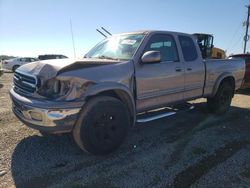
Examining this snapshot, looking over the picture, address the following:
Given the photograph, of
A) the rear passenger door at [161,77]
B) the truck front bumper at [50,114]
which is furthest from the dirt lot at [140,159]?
the rear passenger door at [161,77]

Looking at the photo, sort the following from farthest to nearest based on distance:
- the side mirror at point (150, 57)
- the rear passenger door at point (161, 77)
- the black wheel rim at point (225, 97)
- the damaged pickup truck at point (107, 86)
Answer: the black wheel rim at point (225, 97), the rear passenger door at point (161, 77), the side mirror at point (150, 57), the damaged pickup truck at point (107, 86)

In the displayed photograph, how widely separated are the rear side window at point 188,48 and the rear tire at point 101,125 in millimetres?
2073

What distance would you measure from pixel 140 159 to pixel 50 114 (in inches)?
58.7

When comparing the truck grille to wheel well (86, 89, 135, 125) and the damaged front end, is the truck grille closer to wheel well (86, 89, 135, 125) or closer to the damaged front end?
the damaged front end

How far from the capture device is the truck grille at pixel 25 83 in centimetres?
376

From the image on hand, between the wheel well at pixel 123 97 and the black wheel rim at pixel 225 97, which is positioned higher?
the wheel well at pixel 123 97

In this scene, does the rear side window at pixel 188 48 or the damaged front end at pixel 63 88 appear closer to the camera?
the damaged front end at pixel 63 88

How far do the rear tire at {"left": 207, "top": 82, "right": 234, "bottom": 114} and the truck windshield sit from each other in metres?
2.92

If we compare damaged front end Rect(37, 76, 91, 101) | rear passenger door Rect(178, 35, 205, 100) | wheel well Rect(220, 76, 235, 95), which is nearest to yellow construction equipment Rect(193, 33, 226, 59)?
wheel well Rect(220, 76, 235, 95)

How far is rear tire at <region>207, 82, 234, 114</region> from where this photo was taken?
659cm

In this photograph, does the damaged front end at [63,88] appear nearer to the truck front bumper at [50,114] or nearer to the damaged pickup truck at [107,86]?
the damaged pickup truck at [107,86]

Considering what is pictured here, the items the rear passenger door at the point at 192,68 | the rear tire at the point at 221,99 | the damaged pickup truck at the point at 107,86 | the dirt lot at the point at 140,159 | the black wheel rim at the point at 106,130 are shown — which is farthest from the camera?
the rear tire at the point at 221,99

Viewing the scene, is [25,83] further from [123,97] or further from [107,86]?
[123,97]

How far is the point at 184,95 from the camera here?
5445 mm
